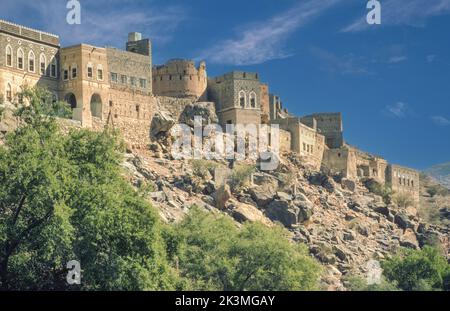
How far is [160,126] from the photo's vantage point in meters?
105

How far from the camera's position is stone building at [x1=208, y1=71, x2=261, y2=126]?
112562mm

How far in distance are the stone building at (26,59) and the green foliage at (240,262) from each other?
24.1 metres

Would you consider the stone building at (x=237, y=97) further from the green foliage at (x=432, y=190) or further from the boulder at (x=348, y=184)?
the green foliage at (x=432, y=190)

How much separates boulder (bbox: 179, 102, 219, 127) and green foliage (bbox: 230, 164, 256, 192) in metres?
7.35

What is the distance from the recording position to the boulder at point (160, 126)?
343ft

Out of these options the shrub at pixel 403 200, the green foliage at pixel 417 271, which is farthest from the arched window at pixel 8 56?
the shrub at pixel 403 200

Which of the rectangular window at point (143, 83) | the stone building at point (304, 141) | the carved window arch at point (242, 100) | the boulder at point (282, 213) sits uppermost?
the rectangular window at point (143, 83)

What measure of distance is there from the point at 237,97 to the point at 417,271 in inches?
1141

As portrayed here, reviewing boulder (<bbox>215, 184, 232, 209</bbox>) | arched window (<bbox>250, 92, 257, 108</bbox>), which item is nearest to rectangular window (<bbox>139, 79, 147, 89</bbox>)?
boulder (<bbox>215, 184, 232, 209</bbox>)

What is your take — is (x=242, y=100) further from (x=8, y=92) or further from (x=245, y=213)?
(x=8, y=92)

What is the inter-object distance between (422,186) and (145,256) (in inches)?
3444

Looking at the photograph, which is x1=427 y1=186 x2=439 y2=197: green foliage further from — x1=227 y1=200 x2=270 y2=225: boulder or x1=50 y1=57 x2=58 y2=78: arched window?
x1=50 y1=57 x2=58 y2=78: arched window

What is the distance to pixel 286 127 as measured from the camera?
385 feet
